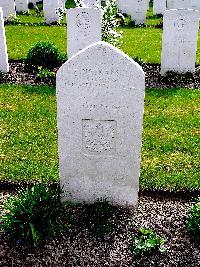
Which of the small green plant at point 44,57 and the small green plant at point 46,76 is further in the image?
the small green plant at point 44,57

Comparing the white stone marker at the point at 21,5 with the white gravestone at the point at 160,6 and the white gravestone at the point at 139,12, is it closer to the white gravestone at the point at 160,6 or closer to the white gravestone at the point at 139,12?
the white gravestone at the point at 139,12

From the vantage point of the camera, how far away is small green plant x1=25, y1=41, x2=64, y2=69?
31.4 feet

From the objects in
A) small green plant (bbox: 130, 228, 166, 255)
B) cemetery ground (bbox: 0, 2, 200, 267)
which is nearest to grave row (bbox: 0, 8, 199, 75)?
cemetery ground (bbox: 0, 2, 200, 267)

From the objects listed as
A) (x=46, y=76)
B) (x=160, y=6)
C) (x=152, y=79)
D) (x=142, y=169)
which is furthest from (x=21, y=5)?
(x=142, y=169)

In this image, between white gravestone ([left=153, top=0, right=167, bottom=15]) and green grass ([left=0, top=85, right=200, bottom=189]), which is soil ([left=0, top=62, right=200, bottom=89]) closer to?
green grass ([left=0, top=85, right=200, bottom=189])

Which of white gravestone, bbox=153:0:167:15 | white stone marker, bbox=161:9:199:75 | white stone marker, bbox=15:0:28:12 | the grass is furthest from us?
white stone marker, bbox=15:0:28:12

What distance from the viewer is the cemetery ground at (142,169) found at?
399 centimetres

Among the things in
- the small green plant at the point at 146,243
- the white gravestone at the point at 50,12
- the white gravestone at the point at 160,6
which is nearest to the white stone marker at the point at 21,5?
the white gravestone at the point at 50,12

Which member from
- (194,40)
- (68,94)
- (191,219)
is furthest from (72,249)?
(194,40)

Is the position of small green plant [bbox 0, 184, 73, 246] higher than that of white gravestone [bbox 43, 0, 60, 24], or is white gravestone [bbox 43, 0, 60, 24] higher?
white gravestone [bbox 43, 0, 60, 24]

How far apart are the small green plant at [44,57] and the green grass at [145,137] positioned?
1.31 m

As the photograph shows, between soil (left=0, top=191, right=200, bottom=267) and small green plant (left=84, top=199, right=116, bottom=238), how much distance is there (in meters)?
0.05

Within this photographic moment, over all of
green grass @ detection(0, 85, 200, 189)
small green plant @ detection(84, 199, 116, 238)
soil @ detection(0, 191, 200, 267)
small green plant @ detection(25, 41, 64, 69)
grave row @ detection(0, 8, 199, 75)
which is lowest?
soil @ detection(0, 191, 200, 267)

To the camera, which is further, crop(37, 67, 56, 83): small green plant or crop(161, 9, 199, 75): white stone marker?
crop(37, 67, 56, 83): small green plant
